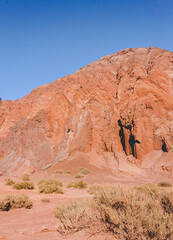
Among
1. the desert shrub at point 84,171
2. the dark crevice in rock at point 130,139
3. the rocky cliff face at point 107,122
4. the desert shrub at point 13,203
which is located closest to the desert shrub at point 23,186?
the desert shrub at point 13,203

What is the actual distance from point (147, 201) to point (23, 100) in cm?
5037

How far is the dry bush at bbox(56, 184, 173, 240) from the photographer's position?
299cm

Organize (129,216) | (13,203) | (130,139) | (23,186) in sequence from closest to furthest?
(129,216), (13,203), (23,186), (130,139)

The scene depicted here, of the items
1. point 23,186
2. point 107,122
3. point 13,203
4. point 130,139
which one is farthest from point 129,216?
point 107,122

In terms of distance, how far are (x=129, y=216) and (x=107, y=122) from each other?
92.9 ft

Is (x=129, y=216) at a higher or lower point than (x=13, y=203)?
higher

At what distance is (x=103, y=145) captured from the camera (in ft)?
99.5

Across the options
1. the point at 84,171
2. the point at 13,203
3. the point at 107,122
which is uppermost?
the point at 107,122

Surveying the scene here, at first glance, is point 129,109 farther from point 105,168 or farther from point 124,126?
point 105,168

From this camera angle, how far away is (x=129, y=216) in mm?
3258

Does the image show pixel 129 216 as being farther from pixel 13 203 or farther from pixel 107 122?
pixel 107 122

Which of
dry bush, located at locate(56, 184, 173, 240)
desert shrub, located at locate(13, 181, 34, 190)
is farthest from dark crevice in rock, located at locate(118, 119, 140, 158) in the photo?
dry bush, located at locate(56, 184, 173, 240)

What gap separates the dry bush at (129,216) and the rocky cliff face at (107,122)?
21.7 metres

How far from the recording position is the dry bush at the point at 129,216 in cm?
Answer: 299
